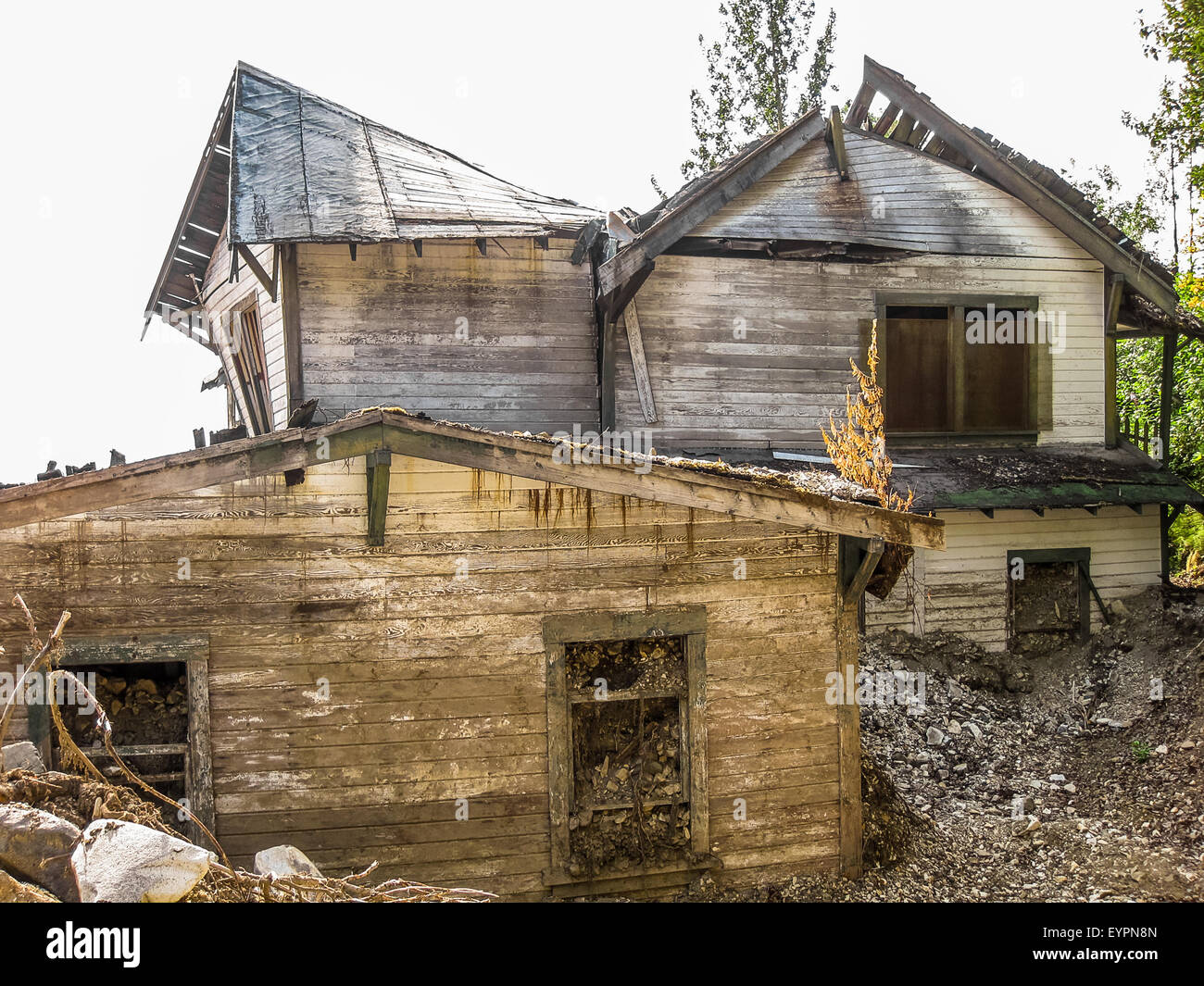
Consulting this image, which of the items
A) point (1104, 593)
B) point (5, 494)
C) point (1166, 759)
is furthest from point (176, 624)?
point (1104, 593)

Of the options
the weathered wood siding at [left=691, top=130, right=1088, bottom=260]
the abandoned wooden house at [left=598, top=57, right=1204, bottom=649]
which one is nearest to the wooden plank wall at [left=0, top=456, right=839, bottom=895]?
the abandoned wooden house at [left=598, top=57, right=1204, bottom=649]

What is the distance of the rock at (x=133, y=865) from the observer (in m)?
3.62

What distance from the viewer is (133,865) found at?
Result: 3.70 m

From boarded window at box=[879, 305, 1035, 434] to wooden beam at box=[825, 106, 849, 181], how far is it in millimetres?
2000

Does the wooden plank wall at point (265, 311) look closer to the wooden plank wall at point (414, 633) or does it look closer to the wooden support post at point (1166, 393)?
the wooden plank wall at point (414, 633)

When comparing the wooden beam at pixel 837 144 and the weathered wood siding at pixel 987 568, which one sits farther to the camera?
the weathered wood siding at pixel 987 568

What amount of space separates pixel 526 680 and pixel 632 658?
2.97ft

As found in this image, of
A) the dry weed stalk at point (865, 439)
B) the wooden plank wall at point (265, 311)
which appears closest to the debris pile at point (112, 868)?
the dry weed stalk at point (865, 439)

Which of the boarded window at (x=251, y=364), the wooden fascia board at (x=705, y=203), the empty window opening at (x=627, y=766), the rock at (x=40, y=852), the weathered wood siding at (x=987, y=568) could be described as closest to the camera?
the rock at (x=40, y=852)

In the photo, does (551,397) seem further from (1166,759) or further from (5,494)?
(1166,759)

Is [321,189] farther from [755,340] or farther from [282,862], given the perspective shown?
[282,862]

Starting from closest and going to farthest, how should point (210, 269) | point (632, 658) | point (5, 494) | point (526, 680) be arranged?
point (5, 494), point (526, 680), point (632, 658), point (210, 269)

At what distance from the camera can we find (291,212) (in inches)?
395

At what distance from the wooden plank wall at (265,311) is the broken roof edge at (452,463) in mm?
5073
